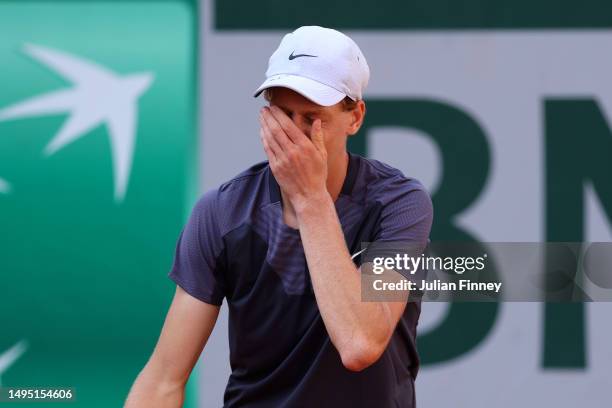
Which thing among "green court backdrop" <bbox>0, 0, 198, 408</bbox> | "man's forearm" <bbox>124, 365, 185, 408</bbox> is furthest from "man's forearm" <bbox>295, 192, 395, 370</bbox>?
"green court backdrop" <bbox>0, 0, 198, 408</bbox>

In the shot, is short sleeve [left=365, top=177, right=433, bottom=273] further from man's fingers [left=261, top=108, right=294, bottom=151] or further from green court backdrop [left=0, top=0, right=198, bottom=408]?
green court backdrop [left=0, top=0, right=198, bottom=408]

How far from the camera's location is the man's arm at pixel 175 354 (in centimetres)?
215

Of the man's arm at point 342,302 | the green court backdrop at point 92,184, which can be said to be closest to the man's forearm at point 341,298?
the man's arm at point 342,302

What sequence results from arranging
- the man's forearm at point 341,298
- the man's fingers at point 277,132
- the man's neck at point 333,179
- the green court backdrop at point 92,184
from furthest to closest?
the green court backdrop at point 92,184 < the man's neck at point 333,179 < the man's fingers at point 277,132 < the man's forearm at point 341,298

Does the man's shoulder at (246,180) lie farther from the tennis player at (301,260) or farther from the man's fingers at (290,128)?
the man's fingers at (290,128)

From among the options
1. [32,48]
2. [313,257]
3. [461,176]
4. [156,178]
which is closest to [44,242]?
[156,178]

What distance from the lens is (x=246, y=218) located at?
217cm

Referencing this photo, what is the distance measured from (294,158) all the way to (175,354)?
1.53 ft

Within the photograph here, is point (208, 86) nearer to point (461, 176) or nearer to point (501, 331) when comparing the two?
point (461, 176)

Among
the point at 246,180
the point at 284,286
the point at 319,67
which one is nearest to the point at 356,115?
the point at 319,67

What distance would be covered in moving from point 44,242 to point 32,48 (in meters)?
0.75

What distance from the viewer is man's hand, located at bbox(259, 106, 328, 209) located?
2086 millimetres

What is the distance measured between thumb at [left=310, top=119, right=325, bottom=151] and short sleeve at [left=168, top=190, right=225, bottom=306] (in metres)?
0.25

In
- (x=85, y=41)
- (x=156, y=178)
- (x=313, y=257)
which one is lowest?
(x=313, y=257)
